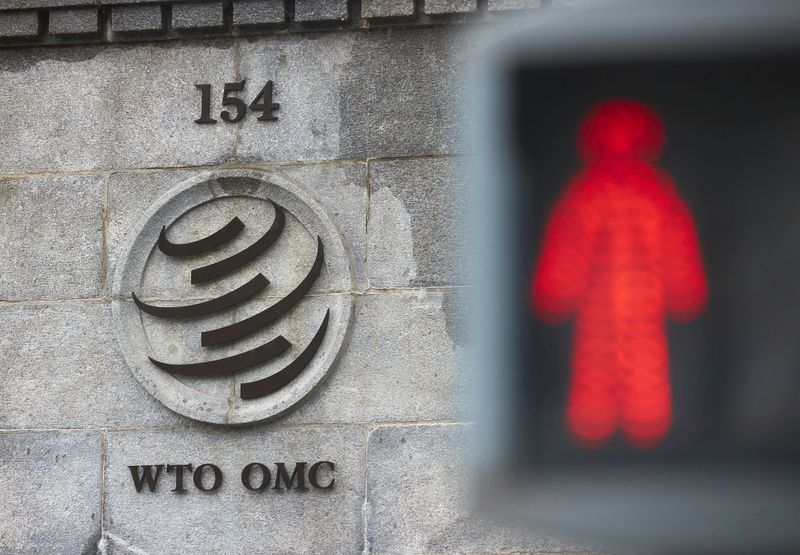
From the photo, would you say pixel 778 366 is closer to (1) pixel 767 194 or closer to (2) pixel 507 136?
(1) pixel 767 194

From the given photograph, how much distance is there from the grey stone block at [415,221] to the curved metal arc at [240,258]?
469 mm

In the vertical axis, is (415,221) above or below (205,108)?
below

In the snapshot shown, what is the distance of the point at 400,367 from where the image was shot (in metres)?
6.40

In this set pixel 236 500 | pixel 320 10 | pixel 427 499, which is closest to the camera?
pixel 427 499

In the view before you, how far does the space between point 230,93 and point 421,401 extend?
6.12 feet

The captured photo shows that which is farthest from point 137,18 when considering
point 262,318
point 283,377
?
point 283,377

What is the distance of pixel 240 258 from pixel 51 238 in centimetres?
104

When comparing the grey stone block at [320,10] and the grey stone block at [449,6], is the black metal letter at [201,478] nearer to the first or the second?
the grey stone block at [320,10]

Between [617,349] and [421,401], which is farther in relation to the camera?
[421,401]

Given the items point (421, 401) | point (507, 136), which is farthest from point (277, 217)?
point (507, 136)

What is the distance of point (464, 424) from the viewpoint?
20.7 feet

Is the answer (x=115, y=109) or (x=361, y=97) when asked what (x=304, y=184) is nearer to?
(x=361, y=97)

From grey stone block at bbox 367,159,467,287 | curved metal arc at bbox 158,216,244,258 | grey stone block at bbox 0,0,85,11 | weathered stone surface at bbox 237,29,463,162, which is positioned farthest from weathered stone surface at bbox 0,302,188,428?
grey stone block at bbox 0,0,85,11

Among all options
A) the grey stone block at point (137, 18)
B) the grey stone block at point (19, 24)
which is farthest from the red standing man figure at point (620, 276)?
the grey stone block at point (19, 24)
